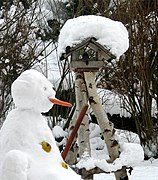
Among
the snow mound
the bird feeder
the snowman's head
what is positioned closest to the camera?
the snowman's head

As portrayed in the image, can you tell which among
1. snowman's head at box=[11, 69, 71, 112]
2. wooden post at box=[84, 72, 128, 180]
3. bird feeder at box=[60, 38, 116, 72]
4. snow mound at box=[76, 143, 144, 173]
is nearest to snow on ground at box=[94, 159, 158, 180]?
wooden post at box=[84, 72, 128, 180]

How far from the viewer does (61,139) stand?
813 cm

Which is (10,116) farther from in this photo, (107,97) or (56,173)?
(107,97)

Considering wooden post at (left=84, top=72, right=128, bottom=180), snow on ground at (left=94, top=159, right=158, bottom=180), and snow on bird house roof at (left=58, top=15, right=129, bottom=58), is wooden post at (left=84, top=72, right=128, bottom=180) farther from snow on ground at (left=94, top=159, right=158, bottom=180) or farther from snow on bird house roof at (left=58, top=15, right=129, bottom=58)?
snow on ground at (left=94, top=159, right=158, bottom=180)

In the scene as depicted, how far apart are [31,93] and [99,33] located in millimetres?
1903

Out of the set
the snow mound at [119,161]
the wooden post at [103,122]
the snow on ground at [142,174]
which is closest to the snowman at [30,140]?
the snow mound at [119,161]

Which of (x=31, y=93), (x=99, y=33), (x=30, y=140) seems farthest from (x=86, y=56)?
(x=30, y=140)

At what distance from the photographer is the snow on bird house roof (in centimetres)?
391

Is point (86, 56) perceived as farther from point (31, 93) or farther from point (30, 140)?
point (30, 140)

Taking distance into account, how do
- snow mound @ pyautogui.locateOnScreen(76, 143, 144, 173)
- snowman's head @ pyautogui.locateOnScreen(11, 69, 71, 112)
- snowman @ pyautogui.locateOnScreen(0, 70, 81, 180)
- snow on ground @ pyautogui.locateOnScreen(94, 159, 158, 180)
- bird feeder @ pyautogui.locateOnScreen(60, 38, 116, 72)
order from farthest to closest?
snow on ground @ pyautogui.locateOnScreen(94, 159, 158, 180), bird feeder @ pyautogui.locateOnScreen(60, 38, 116, 72), snow mound @ pyautogui.locateOnScreen(76, 143, 144, 173), snowman's head @ pyautogui.locateOnScreen(11, 69, 71, 112), snowman @ pyautogui.locateOnScreen(0, 70, 81, 180)

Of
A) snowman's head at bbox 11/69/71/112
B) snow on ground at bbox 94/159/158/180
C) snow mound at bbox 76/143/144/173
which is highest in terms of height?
snowman's head at bbox 11/69/71/112

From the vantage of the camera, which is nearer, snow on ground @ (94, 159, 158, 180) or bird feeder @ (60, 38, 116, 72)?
bird feeder @ (60, 38, 116, 72)

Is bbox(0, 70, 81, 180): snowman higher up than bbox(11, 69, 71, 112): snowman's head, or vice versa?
bbox(11, 69, 71, 112): snowman's head

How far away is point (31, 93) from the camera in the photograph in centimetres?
218
